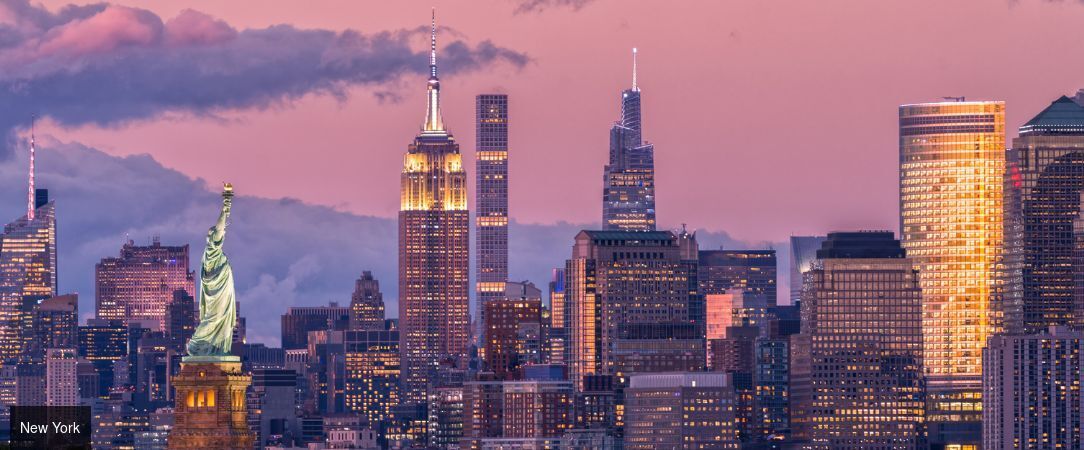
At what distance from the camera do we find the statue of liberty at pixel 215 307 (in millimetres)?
109188

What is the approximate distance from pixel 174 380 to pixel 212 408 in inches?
76.6

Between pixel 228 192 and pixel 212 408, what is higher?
pixel 228 192

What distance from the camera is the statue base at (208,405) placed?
4222 inches

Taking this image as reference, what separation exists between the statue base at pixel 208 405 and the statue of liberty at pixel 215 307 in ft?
2.37

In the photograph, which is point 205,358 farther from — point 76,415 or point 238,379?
point 76,415

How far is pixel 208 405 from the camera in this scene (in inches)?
4245

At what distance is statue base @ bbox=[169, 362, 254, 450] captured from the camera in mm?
107250

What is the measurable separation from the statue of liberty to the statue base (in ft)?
2.37

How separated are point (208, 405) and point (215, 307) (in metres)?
4.00

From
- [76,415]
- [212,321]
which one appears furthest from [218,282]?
[76,415]

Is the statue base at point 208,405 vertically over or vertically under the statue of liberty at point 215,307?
under

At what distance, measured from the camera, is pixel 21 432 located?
82.9m

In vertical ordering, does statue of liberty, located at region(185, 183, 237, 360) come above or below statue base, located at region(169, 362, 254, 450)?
above

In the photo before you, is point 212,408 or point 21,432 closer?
point 21,432
